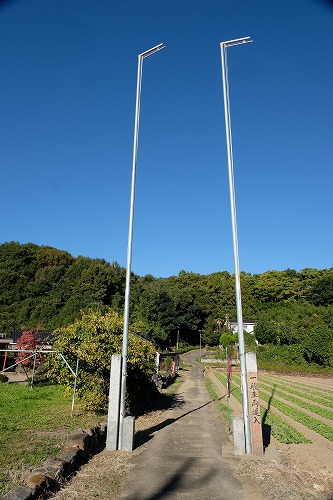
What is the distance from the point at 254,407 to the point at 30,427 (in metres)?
6.61

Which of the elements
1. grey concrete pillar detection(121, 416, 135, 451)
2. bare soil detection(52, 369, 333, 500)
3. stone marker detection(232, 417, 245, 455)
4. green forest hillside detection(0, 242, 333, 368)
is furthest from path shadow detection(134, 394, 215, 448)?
green forest hillside detection(0, 242, 333, 368)

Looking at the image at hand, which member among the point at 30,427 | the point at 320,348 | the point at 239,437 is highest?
the point at 320,348

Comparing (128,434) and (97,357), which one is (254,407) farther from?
(97,357)

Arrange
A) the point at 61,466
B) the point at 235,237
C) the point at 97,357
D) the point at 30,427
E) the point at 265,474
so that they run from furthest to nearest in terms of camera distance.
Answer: the point at 97,357, the point at 30,427, the point at 235,237, the point at 265,474, the point at 61,466

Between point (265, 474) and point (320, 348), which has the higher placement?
point (320, 348)

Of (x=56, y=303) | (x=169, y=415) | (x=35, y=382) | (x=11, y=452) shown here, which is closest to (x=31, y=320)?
(x=56, y=303)

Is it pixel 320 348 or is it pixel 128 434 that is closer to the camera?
pixel 128 434

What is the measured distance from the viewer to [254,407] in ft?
28.7

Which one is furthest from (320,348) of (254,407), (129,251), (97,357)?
(129,251)

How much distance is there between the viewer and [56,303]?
6016 cm

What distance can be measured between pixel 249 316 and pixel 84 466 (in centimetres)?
7173

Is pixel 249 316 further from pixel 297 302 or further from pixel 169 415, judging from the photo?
pixel 169 415

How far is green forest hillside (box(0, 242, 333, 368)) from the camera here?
188 ft

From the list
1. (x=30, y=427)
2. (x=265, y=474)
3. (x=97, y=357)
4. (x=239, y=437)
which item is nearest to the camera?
(x=265, y=474)
